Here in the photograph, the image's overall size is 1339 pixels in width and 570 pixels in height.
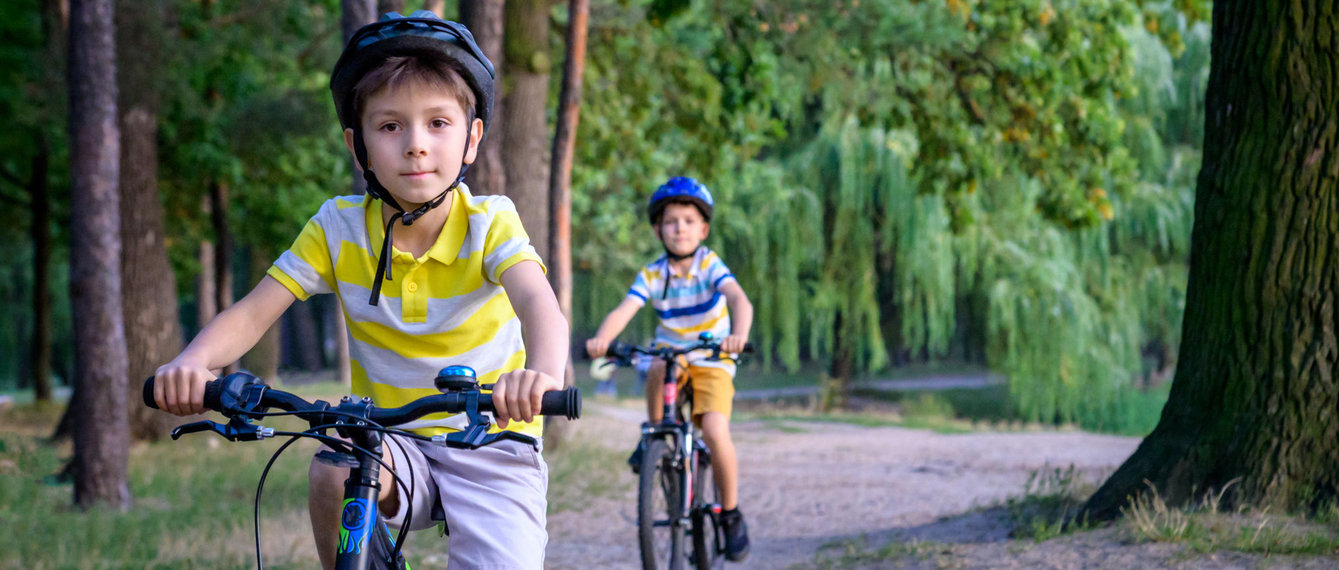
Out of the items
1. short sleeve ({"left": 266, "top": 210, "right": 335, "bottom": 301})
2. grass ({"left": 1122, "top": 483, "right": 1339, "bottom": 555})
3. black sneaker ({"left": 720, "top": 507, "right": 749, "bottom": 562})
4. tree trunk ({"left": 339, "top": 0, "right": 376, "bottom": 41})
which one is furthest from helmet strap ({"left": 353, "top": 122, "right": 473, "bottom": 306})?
tree trunk ({"left": 339, "top": 0, "right": 376, "bottom": 41})

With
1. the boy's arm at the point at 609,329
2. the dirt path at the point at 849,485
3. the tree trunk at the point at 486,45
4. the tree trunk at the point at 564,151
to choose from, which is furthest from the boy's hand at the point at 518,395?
the tree trunk at the point at 564,151

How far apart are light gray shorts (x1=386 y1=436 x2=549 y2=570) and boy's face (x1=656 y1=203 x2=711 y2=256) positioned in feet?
11.1

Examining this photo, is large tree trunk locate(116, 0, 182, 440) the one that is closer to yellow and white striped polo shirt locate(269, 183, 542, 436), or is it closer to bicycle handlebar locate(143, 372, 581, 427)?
yellow and white striped polo shirt locate(269, 183, 542, 436)

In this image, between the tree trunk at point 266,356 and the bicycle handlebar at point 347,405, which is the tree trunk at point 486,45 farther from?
the tree trunk at point 266,356

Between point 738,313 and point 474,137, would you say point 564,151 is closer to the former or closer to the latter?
point 738,313

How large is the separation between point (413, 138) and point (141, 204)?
10894mm

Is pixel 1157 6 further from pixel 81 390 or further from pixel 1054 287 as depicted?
pixel 81 390

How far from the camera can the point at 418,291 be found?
2.62m

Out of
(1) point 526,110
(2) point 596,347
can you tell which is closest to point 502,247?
(2) point 596,347

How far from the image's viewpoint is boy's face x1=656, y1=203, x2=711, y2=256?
5918 millimetres

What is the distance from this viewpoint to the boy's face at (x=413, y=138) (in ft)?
8.38

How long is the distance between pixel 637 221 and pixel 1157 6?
10183 mm

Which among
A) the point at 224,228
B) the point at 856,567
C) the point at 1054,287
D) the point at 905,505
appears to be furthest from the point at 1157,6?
the point at 856,567

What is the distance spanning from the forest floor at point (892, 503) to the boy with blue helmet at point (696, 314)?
86 centimetres
